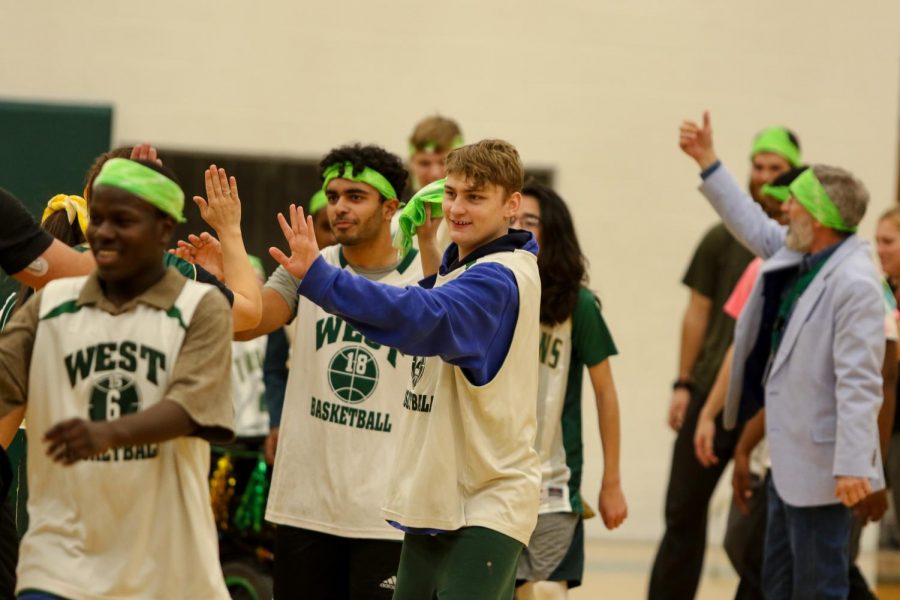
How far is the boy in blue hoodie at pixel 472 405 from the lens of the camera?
364 centimetres

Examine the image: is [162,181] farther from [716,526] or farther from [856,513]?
[716,526]

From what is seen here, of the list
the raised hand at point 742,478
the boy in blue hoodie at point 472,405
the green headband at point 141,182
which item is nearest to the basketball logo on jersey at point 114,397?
the green headband at point 141,182

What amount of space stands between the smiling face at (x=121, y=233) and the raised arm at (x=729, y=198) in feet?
10.5

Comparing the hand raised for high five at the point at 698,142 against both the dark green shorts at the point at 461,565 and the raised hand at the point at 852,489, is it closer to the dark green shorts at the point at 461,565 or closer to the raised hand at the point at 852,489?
the raised hand at the point at 852,489

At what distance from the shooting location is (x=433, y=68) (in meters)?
9.62

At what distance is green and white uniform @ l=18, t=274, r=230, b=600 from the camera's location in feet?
9.82

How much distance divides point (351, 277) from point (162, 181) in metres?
0.60

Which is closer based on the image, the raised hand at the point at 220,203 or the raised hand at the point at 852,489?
the raised hand at the point at 220,203

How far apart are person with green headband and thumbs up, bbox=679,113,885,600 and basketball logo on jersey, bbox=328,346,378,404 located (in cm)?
164

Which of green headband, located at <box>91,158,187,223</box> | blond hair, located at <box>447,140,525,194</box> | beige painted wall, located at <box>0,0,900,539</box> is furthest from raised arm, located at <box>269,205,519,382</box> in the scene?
beige painted wall, located at <box>0,0,900,539</box>

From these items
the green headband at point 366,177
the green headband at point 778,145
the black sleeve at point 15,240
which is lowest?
the black sleeve at point 15,240

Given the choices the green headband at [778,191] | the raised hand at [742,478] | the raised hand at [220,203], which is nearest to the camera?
the raised hand at [220,203]

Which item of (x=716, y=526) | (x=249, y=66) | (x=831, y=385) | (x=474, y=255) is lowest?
(x=716, y=526)

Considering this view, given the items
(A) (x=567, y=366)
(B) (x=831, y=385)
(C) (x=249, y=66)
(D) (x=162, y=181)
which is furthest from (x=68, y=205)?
(C) (x=249, y=66)
